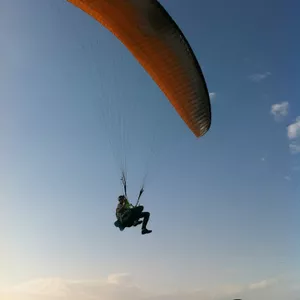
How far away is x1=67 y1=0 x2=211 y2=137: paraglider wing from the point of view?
15363 millimetres

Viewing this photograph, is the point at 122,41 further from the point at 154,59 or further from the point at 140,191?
the point at 140,191

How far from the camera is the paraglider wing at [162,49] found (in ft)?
50.4

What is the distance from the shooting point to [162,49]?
53.0ft

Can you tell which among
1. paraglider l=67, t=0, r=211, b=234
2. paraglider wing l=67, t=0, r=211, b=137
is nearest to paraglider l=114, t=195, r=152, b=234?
paraglider l=67, t=0, r=211, b=234

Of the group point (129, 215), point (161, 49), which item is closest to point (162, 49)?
point (161, 49)

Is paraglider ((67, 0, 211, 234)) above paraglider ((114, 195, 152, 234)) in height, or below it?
above

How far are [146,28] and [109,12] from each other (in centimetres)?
137

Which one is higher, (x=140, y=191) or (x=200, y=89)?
(x=200, y=89)

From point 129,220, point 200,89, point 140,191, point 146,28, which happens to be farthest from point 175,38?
point 129,220

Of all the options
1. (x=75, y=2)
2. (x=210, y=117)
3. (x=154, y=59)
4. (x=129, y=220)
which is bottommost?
(x=129, y=220)

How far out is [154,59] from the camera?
16609 millimetres

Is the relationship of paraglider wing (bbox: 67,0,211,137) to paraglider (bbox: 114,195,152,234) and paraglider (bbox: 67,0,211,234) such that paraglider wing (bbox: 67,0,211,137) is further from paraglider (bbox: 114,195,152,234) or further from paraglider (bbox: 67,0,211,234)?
paraglider (bbox: 114,195,152,234)

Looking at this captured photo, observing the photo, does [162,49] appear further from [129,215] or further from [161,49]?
[129,215]

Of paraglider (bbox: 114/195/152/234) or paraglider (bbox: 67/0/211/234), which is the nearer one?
paraglider (bbox: 67/0/211/234)
